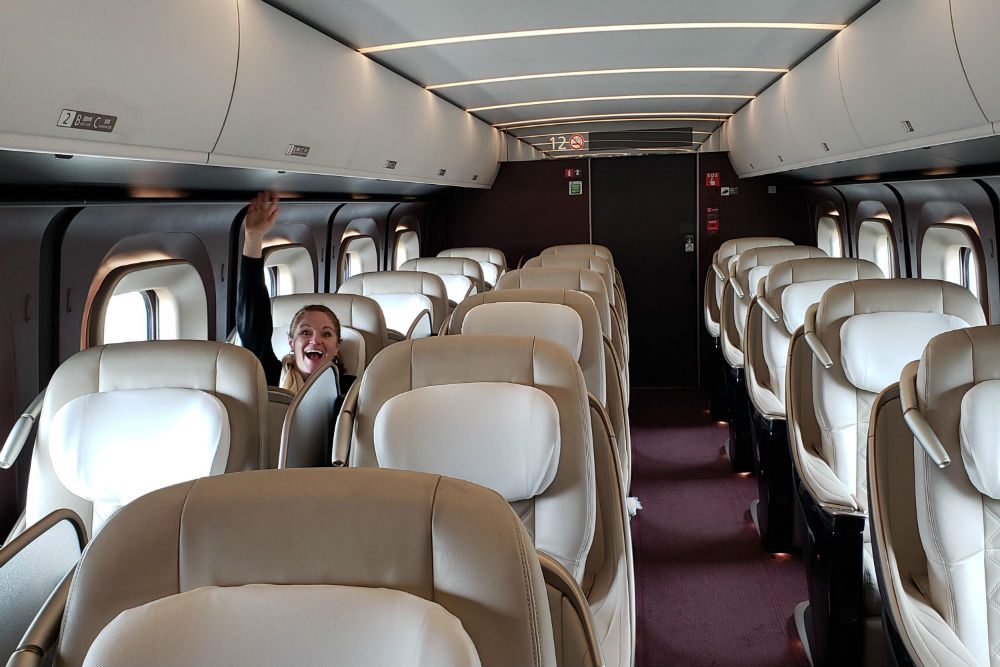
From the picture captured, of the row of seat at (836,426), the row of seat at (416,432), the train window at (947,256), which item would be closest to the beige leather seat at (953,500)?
the row of seat at (836,426)

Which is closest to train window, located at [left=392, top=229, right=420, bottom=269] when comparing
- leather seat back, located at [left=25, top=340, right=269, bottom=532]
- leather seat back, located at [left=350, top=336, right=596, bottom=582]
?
leather seat back, located at [left=25, top=340, right=269, bottom=532]

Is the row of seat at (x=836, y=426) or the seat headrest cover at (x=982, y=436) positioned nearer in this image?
the seat headrest cover at (x=982, y=436)

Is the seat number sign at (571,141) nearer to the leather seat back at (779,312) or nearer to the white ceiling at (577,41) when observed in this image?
the white ceiling at (577,41)

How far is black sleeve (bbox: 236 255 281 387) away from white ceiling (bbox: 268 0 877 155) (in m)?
1.29

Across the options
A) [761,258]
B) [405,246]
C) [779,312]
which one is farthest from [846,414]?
[405,246]

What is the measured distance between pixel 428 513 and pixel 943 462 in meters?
1.65

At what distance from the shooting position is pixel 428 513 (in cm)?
124

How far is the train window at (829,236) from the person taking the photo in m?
8.78

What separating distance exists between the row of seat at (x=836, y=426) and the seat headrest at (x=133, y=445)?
1.95 meters

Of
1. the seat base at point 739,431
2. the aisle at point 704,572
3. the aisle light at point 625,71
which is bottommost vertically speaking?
the aisle at point 704,572

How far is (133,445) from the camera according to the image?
250 centimetres

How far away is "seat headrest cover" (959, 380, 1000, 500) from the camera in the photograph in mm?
2320

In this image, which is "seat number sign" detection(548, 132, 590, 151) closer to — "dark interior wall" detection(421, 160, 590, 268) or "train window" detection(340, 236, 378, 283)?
"dark interior wall" detection(421, 160, 590, 268)

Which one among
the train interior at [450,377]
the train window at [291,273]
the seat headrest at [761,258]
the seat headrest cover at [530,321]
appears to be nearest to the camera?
the train interior at [450,377]
